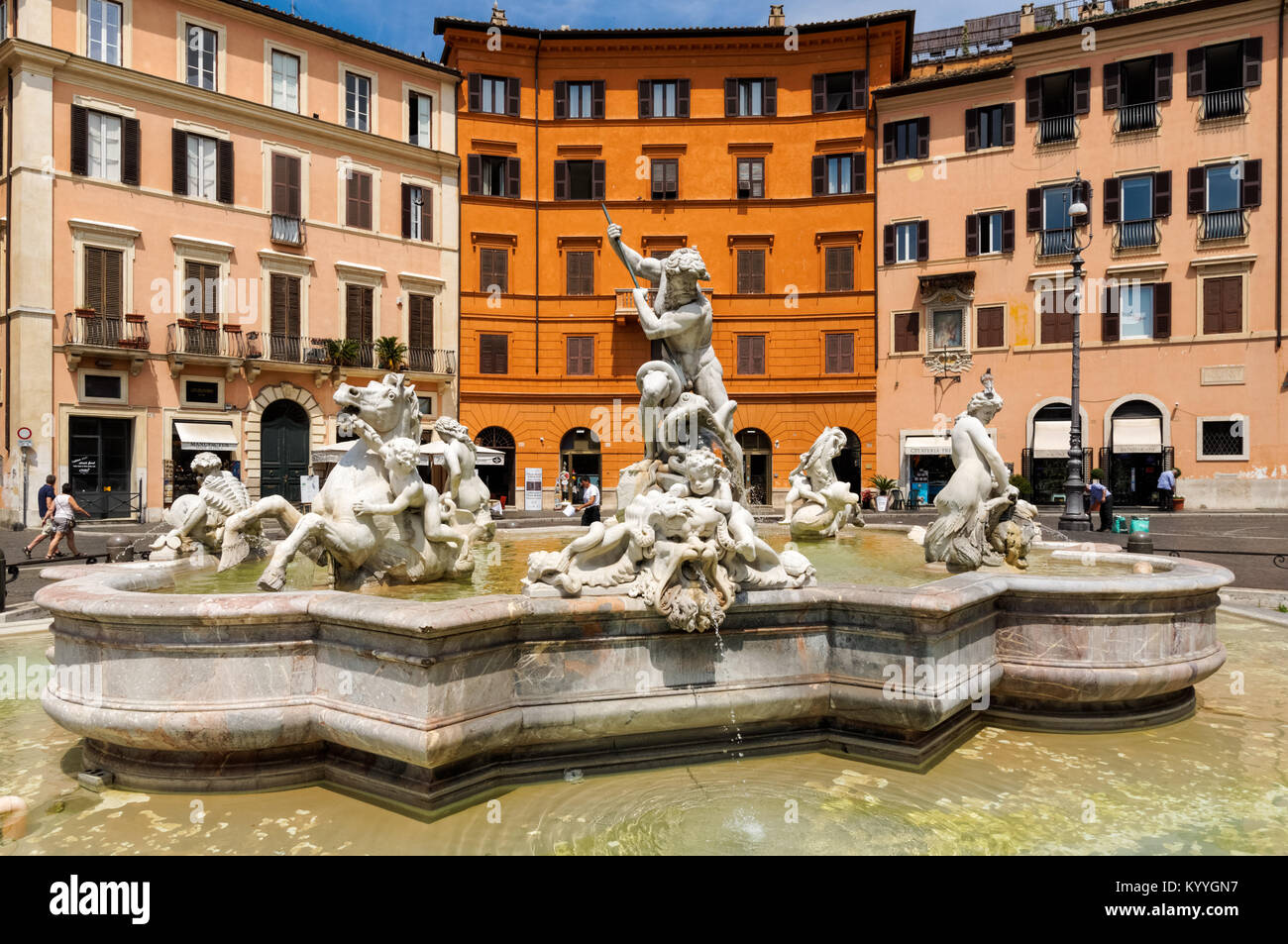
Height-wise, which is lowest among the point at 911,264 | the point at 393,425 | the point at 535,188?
the point at 393,425

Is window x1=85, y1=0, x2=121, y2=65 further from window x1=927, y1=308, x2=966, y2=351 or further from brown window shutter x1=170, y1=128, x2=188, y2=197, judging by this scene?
window x1=927, y1=308, x2=966, y2=351

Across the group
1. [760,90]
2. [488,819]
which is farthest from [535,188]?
[488,819]

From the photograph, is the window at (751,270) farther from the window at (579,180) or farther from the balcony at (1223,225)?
the balcony at (1223,225)

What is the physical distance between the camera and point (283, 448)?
27.6 meters

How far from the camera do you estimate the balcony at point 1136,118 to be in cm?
2780

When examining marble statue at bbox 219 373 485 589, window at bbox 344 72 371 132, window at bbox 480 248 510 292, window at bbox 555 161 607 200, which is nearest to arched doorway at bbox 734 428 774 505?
window at bbox 480 248 510 292

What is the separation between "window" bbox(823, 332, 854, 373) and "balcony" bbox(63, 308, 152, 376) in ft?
73.8

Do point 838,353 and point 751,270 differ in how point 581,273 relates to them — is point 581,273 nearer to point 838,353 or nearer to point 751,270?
point 751,270

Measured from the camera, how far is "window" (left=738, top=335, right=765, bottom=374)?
32.0 meters

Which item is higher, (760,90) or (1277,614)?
(760,90)

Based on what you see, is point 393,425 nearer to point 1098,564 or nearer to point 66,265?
Answer: point 1098,564

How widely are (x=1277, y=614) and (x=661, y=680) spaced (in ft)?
23.7

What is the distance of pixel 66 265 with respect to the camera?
23219 millimetres

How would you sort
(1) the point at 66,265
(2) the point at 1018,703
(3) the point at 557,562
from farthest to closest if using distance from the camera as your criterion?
(1) the point at 66,265
(2) the point at 1018,703
(3) the point at 557,562
